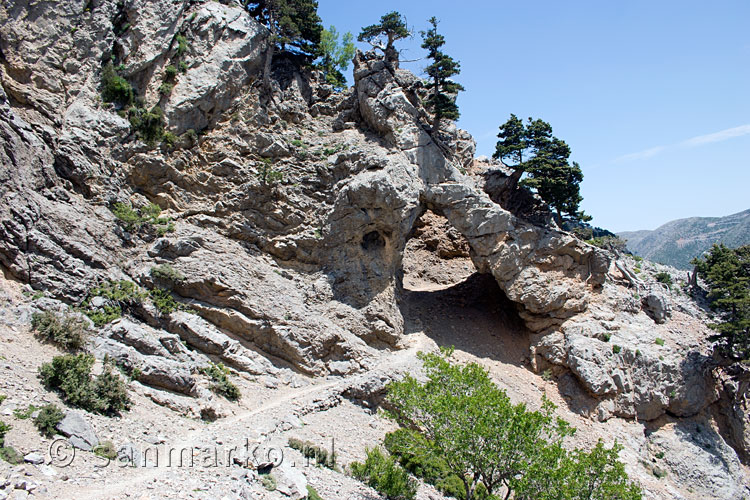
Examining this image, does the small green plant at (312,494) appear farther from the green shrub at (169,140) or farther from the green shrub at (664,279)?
the green shrub at (664,279)

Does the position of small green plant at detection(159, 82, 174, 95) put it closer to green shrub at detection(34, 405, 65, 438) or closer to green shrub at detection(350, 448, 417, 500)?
green shrub at detection(34, 405, 65, 438)

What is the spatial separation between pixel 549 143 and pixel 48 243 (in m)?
35.4

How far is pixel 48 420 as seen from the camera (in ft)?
46.2

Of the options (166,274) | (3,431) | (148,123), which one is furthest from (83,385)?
(148,123)

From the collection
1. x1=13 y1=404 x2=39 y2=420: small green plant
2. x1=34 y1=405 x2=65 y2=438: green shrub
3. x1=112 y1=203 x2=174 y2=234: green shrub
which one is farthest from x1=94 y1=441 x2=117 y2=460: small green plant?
x1=112 y1=203 x2=174 y2=234: green shrub

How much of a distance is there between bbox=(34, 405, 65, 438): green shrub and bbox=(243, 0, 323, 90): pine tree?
2628 centimetres

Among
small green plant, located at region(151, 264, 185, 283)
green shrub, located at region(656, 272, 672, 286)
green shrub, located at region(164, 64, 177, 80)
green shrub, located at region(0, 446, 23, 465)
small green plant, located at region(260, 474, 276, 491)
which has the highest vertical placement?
green shrub, located at region(164, 64, 177, 80)

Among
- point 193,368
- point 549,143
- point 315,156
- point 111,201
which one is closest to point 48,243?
point 111,201

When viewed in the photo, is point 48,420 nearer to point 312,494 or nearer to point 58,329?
point 58,329

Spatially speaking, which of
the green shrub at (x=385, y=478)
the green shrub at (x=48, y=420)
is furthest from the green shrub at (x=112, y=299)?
the green shrub at (x=385, y=478)

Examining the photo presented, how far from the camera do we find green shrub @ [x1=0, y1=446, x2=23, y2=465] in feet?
39.8

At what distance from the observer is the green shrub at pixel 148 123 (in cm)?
2845

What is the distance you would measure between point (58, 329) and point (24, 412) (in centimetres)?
547

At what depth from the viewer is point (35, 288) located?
2083 cm
